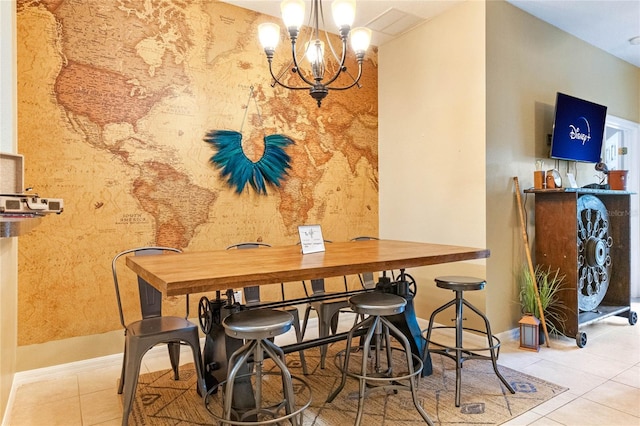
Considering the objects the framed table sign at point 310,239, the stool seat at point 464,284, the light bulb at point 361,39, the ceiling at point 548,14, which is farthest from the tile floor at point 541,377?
the ceiling at point 548,14

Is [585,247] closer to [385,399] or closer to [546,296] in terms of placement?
[546,296]

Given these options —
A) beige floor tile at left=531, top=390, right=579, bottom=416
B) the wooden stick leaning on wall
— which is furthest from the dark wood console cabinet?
beige floor tile at left=531, top=390, right=579, bottom=416

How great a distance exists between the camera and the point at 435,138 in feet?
12.5

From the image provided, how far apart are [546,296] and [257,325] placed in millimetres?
2750

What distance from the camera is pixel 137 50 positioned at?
3.12 meters

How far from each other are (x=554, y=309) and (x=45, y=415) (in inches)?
152

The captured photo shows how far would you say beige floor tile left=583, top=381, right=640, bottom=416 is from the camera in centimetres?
229

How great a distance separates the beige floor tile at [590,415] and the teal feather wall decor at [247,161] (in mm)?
2722

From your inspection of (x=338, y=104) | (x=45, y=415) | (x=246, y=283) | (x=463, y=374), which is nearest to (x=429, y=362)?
(x=463, y=374)

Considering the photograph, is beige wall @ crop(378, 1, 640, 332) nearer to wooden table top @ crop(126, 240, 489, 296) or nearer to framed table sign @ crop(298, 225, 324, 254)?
wooden table top @ crop(126, 240, 489, 296)

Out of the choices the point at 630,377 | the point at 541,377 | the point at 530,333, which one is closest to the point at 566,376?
the point at 541,377

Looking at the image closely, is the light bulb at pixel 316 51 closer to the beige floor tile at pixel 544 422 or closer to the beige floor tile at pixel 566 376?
the beige floor tile at pixel 544 422

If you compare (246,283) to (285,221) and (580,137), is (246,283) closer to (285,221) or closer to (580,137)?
(285,221)

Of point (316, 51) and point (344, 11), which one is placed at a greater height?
point (344, 11)
